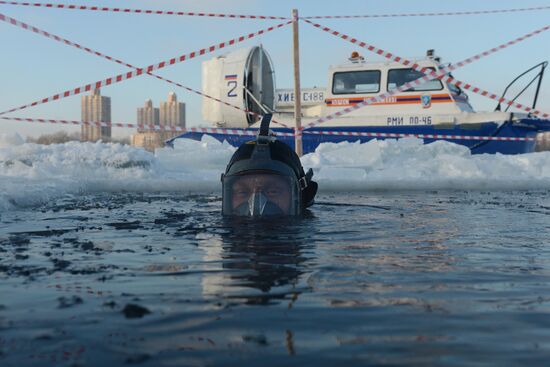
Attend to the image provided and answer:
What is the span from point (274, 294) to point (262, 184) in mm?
2975

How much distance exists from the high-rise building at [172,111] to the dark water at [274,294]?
45398 millimetres

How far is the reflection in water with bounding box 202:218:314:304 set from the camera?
9.74ft

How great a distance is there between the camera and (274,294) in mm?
2885

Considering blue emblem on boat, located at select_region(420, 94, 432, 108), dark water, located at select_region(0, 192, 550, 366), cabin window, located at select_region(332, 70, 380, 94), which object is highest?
cabin window, located at select_region(332, 70, 380, 94)

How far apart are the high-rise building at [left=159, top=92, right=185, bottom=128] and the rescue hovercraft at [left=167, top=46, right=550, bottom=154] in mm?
32454

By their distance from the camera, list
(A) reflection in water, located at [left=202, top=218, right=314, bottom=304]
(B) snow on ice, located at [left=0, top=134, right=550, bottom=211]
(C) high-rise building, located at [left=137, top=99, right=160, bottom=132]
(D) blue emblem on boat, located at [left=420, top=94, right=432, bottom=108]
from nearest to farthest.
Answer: (A) reflection in water, located at [left=202, top=218, right=314, bottom=304]
(B) snow on ice, located at [left=0, top=134, right=550, bottom=211]
(D) blue emblem on boat, located at [left=420, top=94, right=432, bottom=108]
(C) high-rise building, located at [left=137, top=99, right=160, bottom=132]

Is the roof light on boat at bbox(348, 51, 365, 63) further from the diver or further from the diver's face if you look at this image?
the diver's face

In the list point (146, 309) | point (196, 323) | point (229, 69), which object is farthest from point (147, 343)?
point (229, 69)

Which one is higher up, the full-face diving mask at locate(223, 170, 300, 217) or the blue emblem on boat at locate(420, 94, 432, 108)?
the blue emblem on boat at locate(420, 94, 432, 108)

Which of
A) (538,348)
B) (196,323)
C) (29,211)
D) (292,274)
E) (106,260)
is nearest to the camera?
(538,348)

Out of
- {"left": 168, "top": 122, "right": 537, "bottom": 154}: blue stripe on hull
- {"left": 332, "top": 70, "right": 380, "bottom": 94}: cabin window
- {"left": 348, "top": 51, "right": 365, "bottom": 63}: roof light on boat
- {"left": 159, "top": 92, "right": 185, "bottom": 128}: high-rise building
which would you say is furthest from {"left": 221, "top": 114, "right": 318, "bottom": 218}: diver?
{"left": 159, "top": 92, "right": 185, "bottom": 128}: high-rise building

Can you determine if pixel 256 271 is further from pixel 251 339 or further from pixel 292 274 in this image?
pixel 251 339

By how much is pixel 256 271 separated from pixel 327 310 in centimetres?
95

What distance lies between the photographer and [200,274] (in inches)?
134
